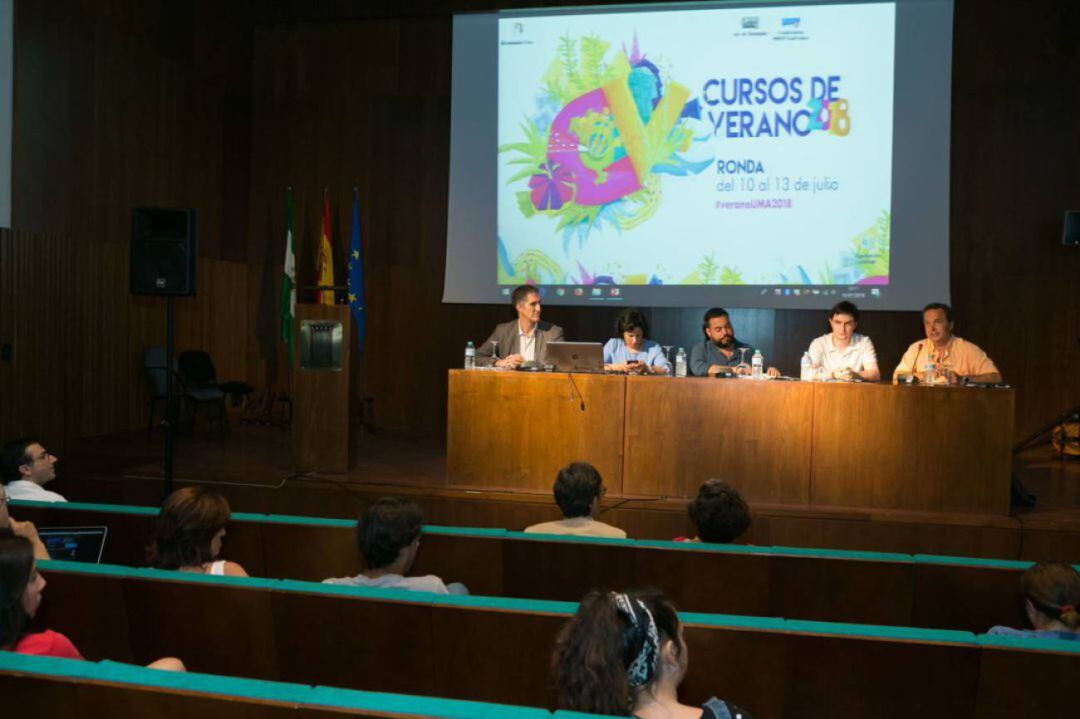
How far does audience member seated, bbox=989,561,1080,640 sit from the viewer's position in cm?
212

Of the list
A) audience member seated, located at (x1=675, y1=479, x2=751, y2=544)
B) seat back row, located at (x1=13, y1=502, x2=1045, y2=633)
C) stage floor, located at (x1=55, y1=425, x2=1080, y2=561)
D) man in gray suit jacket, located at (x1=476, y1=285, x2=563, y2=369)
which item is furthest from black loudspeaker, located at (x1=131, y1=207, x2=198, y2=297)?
audience member seated, located at (x1=675, y1=479, x2=751, y2=544)

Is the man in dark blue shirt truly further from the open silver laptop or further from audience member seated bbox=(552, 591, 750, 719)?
audience member seated bbox=(552, 591, 750, 719)

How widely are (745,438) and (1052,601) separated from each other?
112 inches

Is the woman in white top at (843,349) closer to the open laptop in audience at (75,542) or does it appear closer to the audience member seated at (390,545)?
the audience member seated at (390,545)

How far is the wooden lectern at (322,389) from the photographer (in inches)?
223

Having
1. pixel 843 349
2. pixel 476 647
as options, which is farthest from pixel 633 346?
pixel 476 647

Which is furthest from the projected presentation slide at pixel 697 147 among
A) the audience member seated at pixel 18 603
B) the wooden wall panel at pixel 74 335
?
the audience member seated at pixel 18 603

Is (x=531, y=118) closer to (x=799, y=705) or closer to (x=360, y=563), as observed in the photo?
(x=360, y=563)

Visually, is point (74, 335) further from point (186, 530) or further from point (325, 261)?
point (186, 530)

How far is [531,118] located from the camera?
7512 millimetres

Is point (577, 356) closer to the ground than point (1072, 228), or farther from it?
closer to the ground

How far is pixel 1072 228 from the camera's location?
686 cm

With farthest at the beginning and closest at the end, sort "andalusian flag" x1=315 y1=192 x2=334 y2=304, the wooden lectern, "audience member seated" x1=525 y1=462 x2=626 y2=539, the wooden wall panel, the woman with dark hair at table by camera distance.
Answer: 1. "andalusian flag" x1=315 y1=192 x2=334 y2=304
2. the wooden wall panel
3. the woman with dark hair at table
4. the wooden lectern
5. "audience member seated" x1=525 y1=462 x2=626 y2=539

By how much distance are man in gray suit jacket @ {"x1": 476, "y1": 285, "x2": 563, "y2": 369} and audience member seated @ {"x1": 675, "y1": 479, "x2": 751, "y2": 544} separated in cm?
292
